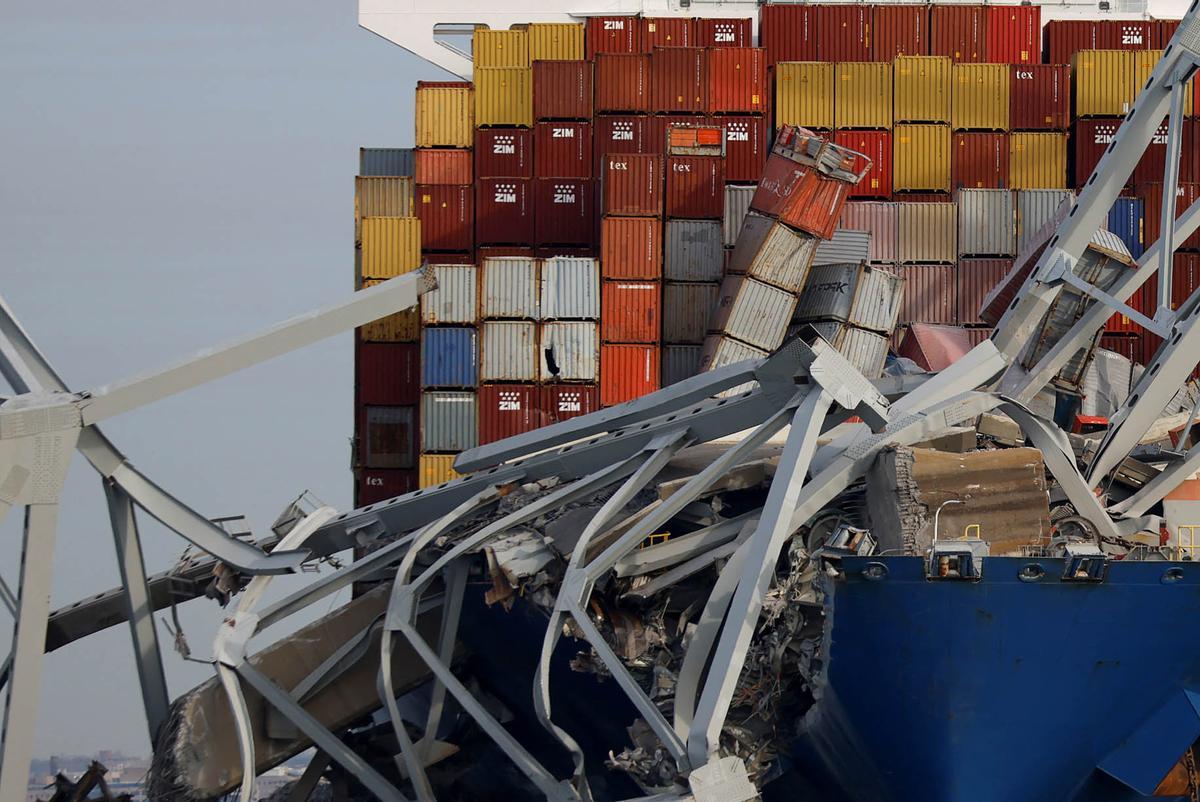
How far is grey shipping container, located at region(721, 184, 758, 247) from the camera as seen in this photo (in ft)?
133

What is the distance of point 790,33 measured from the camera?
147 feet

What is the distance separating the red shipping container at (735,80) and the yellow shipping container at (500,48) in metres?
4.90

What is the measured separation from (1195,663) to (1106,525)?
132 inches

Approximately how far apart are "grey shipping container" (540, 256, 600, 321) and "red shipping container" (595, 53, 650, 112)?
4.62 metres

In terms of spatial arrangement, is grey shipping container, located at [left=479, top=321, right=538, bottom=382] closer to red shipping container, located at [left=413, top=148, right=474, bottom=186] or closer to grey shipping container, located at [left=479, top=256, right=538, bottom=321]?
grey shipping container, located at [left=479, top=256, right=538, bottom=321]

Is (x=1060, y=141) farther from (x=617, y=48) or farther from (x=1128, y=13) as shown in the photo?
(x=617, y=48)

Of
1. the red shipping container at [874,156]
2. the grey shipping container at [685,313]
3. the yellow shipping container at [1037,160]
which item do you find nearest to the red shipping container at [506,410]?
the grey shipping container at [685,313]

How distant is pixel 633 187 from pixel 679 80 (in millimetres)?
3858

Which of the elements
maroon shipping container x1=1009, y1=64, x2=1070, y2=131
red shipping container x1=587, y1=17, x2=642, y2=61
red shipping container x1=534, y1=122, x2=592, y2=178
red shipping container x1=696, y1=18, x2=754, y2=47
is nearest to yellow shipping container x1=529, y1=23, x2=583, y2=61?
red shipping container x1=587, y1=17, x2=642, y2=61

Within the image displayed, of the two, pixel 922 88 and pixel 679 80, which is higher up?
pixel 679 80

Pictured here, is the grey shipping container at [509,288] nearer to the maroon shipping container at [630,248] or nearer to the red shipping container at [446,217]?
the maroon shipping container at [630,248]

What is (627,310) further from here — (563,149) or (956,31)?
(956,31)

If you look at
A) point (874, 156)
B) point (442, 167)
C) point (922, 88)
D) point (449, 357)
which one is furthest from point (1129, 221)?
point (442, 167)

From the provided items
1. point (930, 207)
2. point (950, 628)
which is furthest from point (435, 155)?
point (950, 628)
